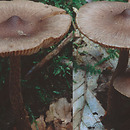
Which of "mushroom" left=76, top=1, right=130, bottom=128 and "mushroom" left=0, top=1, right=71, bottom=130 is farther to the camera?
"mushroom" left=76, top=1, right=130, bottom=128

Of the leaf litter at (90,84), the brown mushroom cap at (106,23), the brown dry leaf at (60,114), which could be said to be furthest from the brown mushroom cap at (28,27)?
the brown dry leaf at (60,114)

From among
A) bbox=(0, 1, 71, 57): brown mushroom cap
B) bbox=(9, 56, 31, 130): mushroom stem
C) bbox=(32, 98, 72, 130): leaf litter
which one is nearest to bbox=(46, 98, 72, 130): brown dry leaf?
bbox=(32, 98, 72, 130): leaf litter

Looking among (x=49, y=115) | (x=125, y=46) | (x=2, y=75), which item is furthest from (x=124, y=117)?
(x=2, y=75)

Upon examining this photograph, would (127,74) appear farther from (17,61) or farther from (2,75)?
(2,75)

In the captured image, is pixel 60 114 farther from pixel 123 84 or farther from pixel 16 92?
pixel 123 84

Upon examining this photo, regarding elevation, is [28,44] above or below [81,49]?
above

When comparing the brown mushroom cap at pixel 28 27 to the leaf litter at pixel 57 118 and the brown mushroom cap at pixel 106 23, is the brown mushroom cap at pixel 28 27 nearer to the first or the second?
the brown mushroom cap at pixel 106 23

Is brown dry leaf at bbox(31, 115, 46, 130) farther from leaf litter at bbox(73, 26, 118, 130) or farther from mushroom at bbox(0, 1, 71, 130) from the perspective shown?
leaf litter at bbox(73, 26, 118, 130)

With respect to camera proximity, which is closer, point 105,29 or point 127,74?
point 105,29

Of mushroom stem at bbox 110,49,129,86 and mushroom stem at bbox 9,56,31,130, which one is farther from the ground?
mushroom stem at bbox 110,49,129,86
